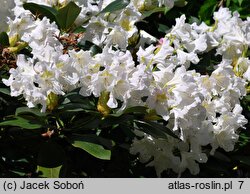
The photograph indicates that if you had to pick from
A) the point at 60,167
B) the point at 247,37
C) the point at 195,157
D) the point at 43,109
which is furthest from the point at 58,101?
the point at 247,37

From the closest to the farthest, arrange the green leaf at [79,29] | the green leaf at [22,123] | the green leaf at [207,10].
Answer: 1. the green leaf at [22,123]
2. the green leaf at [79,29]
3. the green leaf at [207,10]

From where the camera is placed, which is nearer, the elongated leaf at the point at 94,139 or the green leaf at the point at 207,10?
the elongated leaf at the point at 94,139

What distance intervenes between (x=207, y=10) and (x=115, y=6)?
1.28 meters

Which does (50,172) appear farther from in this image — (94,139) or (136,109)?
(136,109)

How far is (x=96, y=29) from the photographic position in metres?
2.15

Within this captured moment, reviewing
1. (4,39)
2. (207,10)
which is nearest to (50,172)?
(4,39)

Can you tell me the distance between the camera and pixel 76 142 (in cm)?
182

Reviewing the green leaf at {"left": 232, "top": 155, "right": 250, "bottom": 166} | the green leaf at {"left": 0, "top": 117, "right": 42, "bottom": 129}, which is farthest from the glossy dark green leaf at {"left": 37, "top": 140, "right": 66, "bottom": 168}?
the green leaf at {"left": 232, "top": 155, "right": 250, "bottom": 166}

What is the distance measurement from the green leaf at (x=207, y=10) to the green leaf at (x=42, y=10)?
4.38 ft

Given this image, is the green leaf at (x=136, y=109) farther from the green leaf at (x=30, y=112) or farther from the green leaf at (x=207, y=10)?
the green leaf at (x=207, y=10)

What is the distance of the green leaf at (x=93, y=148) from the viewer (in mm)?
1750

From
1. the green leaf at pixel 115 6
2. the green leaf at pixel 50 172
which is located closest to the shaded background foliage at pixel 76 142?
the green leaf at pixel 50 172

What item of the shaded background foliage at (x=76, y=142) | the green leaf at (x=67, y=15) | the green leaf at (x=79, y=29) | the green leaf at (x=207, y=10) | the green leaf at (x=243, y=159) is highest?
the green leaf at (x=67, y=15)

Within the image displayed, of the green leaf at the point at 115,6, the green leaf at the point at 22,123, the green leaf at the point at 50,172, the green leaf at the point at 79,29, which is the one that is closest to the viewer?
the green leaf at the point at 22,123
